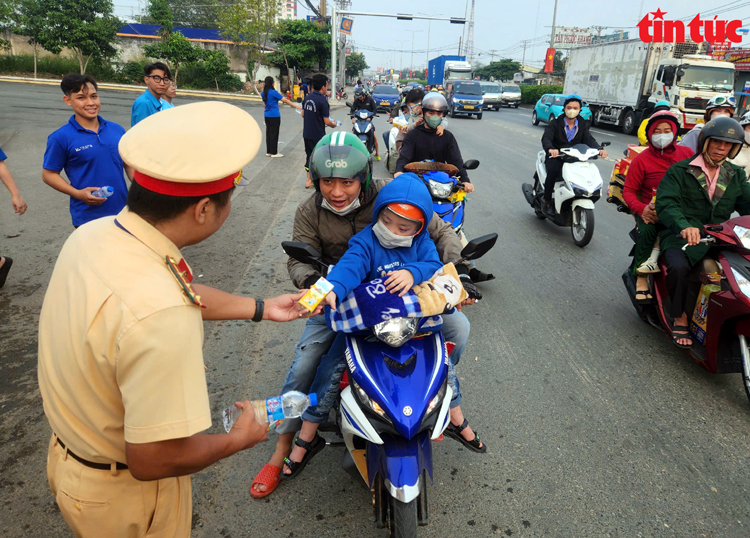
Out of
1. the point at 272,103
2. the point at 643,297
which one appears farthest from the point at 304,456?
the point at 272,103

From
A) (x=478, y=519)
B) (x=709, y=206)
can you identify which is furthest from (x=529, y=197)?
(x=478, y=519)

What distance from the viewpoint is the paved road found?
2445 mm

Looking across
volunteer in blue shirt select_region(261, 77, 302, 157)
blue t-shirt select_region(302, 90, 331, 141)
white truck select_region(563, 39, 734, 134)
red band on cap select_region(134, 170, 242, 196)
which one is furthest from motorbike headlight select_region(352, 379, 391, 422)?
white truck select_region(563, 39, 734, 134)

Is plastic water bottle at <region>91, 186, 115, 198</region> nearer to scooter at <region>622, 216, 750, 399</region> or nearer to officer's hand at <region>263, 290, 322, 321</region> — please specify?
officer's hand at <region>263, 290, 322, 321</region>

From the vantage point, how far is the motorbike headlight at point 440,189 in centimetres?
521

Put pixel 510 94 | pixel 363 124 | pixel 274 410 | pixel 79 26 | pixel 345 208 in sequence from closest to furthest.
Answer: pixel 274 410
pixel 345 208
pixel 363 124
pixel 79 26
pixel 510 94

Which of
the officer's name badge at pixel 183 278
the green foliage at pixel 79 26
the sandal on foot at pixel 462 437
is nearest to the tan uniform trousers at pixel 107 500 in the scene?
the officer's name badge at pixel 183 278

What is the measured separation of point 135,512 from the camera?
1.38 metres

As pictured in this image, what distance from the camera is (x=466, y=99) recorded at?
1075 inches

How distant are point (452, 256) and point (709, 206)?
2603 millimetres

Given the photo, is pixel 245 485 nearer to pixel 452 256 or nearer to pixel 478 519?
pixel 478 519

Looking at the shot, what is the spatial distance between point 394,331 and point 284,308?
46cm

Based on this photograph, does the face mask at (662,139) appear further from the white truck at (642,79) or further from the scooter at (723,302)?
the white truck at (642,79)

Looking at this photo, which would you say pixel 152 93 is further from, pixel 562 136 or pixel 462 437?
pixel 562 136
